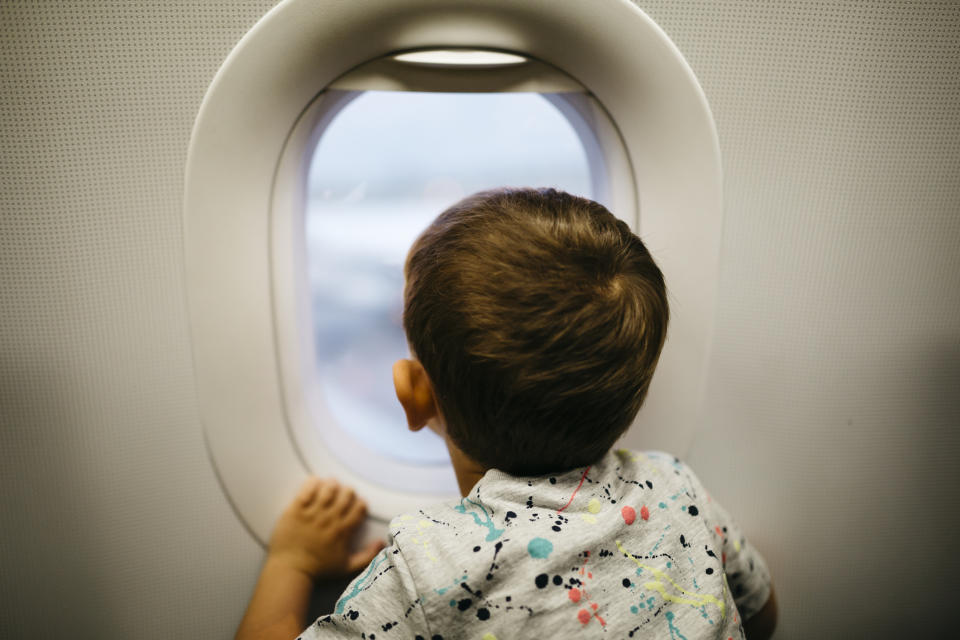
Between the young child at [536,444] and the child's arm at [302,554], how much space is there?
0.99 ft

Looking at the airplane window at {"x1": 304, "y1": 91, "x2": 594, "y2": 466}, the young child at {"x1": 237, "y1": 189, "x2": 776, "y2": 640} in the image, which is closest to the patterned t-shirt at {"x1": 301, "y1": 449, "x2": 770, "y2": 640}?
the young child at {"x1": 237, "y1": 189, "x2": 776, "y2": 640}

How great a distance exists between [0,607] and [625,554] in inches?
38.2

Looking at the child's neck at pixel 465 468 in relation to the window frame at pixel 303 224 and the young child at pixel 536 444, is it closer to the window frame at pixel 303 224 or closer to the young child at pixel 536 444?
the young child at pixel 536 444

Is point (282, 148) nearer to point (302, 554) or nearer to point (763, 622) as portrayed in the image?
point (302, 554)

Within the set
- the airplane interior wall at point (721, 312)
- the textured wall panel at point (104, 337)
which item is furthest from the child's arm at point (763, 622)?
the textured wall panel at point (104, 337)

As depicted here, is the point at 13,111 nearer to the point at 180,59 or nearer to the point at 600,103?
the point at 180,59

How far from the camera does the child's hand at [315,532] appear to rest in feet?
2.88

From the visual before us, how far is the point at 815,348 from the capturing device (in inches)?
35.6

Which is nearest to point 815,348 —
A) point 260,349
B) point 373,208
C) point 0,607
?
point 373,208

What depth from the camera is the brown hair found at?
544 millimetres

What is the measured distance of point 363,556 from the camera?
925 millimetres

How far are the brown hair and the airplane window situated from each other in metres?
0.30

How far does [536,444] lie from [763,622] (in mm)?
622

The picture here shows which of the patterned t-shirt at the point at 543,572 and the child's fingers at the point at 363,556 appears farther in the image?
the child's fingers at the point at 363,556
